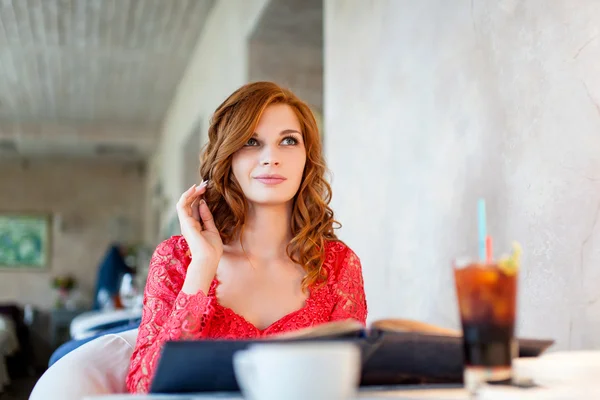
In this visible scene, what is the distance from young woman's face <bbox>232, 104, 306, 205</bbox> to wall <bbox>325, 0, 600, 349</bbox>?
46cm

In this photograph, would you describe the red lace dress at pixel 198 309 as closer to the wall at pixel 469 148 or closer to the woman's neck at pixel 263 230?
the woman's neck at pixel 263 230

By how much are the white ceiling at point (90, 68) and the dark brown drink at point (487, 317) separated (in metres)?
5.15

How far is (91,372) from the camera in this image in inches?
60.0

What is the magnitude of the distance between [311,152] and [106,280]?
7745 mm

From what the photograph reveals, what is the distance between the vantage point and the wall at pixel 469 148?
147 centimetres

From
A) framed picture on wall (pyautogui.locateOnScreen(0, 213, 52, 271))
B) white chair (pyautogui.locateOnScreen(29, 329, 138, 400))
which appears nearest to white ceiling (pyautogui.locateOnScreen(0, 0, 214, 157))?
framed picture on wall (pyautogui.locateOnScreen(0, 213, 52, 271))

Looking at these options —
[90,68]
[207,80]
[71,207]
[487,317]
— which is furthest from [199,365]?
[71,207]

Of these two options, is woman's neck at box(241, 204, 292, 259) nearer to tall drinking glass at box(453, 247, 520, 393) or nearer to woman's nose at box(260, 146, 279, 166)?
woman's nose at box(260, 146, 279, 166)

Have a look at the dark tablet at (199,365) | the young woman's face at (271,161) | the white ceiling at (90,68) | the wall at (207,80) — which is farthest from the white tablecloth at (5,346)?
the dark tablet at (199,365)

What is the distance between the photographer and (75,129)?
392 inches

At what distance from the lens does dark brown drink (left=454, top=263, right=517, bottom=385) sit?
842 millimetres

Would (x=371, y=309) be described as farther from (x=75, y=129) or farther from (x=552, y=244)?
(x=75, y=129)

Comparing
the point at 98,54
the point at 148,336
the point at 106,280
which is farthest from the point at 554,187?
the point at 106,280

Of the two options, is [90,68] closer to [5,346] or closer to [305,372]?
[5,346]
